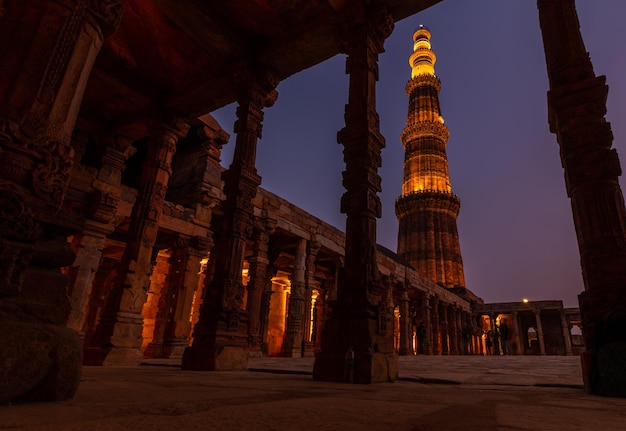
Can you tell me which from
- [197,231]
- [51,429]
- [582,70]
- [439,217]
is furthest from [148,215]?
[439,217]

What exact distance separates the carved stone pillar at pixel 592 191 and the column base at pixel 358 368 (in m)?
1.97

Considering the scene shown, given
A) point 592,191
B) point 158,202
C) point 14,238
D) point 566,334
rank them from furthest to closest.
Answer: point 566,334 → point 158,202 → point 592,191 → point 14,238

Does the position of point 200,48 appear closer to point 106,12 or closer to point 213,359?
point 106,12

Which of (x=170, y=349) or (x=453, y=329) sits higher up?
(x=453, y=329)

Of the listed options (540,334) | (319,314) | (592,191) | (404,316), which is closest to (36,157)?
(592,191)

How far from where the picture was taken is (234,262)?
6.28m

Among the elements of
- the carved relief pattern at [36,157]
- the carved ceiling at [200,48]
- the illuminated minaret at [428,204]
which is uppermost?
the illuminated minaret at [428,204]

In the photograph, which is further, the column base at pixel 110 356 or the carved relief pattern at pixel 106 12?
the column base at pixel 110 356

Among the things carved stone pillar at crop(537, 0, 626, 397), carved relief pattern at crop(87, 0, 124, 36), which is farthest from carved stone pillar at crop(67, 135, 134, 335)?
carved stone pillar at crop(537, 0, 626, 397)

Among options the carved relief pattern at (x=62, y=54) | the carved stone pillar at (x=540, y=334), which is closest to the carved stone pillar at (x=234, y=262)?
the carved relief pattern at (x=62, y=54)

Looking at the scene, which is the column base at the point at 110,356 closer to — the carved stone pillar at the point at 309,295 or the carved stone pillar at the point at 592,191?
the carved stone pillar at the point at 592,191

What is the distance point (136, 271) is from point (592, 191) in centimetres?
769

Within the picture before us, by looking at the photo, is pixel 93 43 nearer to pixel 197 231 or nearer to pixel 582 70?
pixel 582 70

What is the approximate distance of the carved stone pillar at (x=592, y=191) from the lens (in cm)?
334
